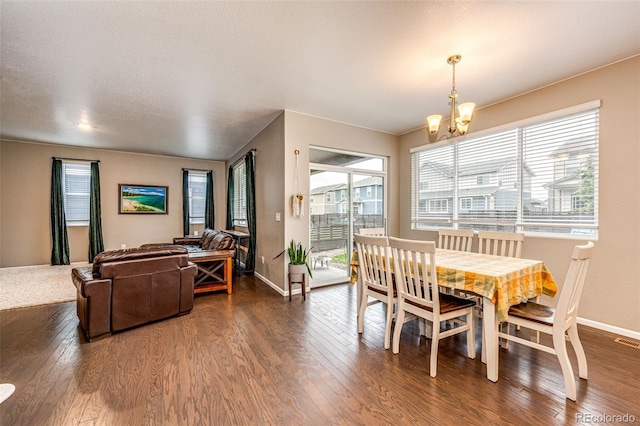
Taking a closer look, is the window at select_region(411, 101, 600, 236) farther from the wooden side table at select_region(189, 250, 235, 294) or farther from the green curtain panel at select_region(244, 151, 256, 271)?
the wooden side table at select_region(189, 250, 235, 294)

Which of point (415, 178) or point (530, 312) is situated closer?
point (530, 312)

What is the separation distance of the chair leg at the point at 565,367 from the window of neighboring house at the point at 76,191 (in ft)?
27.7

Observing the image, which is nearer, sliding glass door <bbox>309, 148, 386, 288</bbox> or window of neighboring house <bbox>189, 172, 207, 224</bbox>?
sliding glass door <bbox>309, 148, 386, 288</bbox>

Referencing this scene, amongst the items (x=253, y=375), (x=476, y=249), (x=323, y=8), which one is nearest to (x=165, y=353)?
(x=253, y=375)

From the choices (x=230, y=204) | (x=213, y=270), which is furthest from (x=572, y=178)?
(x=230, y=204)

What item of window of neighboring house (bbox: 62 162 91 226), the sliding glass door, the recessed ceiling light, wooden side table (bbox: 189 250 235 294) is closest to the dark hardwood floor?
wooden side table (bbox: 189 250 235 294)

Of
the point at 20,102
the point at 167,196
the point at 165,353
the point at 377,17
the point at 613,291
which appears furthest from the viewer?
the point at 167,196

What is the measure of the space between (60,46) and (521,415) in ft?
14.8

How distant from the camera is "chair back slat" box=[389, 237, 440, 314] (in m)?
2.00

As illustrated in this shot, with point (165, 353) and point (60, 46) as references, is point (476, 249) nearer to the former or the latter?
point (165, 353)

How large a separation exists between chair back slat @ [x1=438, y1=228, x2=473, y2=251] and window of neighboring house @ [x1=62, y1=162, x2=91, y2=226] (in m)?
7.61

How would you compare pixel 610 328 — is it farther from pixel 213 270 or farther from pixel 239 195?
pixel 239 195

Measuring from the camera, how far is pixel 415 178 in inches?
193

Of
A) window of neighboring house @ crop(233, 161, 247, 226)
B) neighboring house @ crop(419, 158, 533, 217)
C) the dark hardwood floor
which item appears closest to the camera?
the dark hardwood floor
